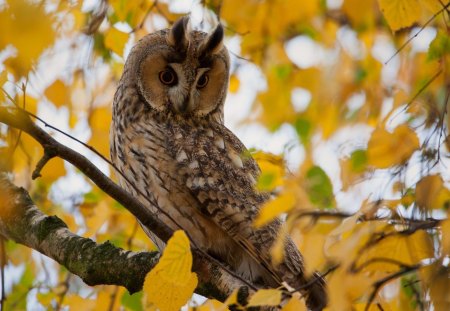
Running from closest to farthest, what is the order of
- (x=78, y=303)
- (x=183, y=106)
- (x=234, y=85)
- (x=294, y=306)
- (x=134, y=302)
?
1. (x=294, y=306)
2. (x=78, y=303)
3. (x=134, y=302)
4. (x=183, y=106)
5. (x=234, y=85)

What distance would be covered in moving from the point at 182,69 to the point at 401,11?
105cm

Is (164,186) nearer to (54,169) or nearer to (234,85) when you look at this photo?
(54,169)

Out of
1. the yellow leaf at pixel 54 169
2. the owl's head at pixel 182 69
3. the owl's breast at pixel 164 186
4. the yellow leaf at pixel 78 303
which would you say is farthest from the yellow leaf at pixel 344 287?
the owl's head at pixel 182 69

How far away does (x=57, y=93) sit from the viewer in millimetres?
2902

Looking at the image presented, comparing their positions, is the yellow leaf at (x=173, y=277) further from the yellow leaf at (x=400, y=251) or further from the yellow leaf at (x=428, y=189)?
the yellow leaf at (x=428, y=189)

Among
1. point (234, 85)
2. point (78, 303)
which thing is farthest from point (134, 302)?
point (234, 85)

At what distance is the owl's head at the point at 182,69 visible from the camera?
8.83 ft

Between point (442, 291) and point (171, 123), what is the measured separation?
5.02 ft

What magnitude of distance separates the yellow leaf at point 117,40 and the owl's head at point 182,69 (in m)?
0.09

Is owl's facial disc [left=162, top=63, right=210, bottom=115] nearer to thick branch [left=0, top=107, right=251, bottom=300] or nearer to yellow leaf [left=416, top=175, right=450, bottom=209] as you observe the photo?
thick branch [left=0, top=107, right=251, bottom=300]

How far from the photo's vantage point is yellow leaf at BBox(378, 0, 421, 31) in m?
1.82

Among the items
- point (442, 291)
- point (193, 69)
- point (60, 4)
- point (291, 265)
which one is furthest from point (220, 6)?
point (442, 291)

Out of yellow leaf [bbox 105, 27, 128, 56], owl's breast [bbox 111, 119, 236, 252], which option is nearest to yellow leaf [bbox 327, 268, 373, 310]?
owl's breast [bbox 111, 119, 236, 252]

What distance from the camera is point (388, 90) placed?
395 cm
